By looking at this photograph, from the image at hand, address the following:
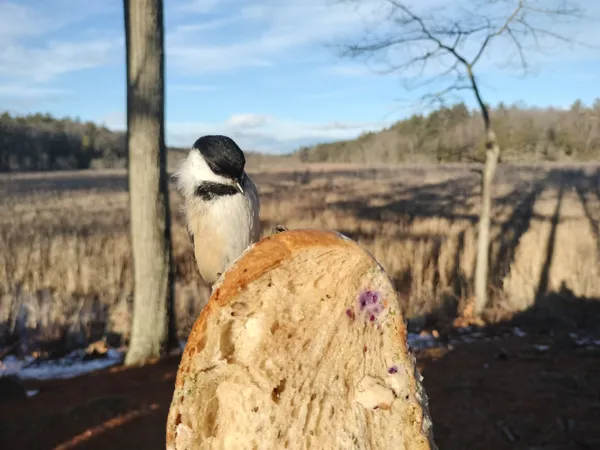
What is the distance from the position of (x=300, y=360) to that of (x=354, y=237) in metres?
11.0

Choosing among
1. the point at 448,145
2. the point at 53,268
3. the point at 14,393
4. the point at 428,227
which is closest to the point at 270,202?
the point at 428,227

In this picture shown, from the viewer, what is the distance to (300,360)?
132 centimetres

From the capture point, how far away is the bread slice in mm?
1265

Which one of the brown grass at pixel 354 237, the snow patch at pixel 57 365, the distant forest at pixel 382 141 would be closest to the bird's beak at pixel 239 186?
the brown grass at pixel 354 237

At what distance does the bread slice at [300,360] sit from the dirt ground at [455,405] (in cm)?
385

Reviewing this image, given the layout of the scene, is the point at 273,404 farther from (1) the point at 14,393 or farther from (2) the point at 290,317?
(1) the point at 14,393

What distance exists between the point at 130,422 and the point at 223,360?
4350 mm

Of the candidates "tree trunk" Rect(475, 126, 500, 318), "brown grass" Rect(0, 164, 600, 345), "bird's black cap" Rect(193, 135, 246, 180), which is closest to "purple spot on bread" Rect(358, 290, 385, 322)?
"bird's black cap" Rect(193, 135, 246, 180)

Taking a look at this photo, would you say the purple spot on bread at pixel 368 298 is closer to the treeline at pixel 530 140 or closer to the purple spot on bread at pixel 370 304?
the purple spot on bread at pixel 370 304

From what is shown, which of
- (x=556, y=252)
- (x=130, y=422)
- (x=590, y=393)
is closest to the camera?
(x=130, y=422)

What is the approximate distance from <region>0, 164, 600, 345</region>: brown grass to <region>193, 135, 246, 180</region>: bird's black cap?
338 cm

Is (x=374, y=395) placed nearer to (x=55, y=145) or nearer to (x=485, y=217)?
(x=485, y=217)

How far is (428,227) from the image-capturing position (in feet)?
44.6

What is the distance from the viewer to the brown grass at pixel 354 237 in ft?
27.8
